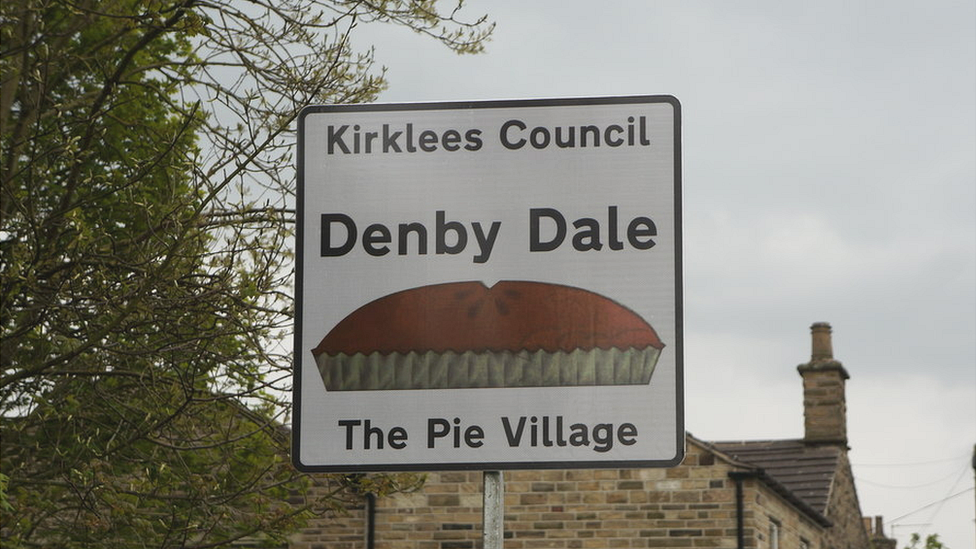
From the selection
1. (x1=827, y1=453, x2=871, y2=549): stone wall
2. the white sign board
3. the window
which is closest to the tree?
the white sign board

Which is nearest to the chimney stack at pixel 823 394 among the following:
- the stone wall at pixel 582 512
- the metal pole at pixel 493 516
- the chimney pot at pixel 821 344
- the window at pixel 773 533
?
the chimney pot at pixel 821 344

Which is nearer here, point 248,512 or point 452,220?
point 452,220

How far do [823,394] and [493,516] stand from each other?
31286mm

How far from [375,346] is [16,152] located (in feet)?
29.3

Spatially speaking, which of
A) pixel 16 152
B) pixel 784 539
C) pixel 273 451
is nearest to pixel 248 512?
pixel 273 451

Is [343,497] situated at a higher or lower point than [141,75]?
lower

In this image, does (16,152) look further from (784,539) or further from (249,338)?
(784,539)

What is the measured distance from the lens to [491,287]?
292cm

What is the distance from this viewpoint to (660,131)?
301 cm

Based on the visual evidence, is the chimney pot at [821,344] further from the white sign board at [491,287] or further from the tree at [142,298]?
the white sign board at [491,287]

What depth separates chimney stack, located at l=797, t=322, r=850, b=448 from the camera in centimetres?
3247

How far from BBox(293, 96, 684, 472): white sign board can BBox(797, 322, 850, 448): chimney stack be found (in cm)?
3026

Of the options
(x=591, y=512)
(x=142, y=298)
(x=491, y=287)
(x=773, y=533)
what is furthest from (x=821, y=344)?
(x=491, y=287)

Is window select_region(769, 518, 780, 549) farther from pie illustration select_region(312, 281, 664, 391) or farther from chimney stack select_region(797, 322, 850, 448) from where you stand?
pie illustration select_region(312, 281, 664, 391)
